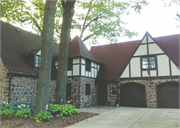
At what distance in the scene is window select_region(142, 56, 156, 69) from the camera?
14350mm

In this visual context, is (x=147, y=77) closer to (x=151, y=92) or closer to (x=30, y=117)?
(x=151, y=92)

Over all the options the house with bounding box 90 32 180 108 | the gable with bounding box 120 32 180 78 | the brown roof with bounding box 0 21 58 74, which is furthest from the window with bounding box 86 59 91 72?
the brown roof with bounding box 0 21 58 74

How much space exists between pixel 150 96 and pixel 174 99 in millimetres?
1786

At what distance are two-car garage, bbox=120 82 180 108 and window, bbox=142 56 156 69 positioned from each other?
1650 mm

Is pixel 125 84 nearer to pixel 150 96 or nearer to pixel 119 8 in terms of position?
pixel 150 96

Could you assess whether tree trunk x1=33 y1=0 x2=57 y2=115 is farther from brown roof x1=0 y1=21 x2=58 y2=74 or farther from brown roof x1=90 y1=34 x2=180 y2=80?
brown roof x1=90 y1=34 x2=180 y2=80

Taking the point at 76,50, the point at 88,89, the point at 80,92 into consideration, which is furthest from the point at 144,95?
the point at 76,50

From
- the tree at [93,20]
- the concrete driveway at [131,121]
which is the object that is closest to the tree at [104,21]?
the tree at [93,20]

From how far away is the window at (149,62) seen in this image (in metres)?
14.4

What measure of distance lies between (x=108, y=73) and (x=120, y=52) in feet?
10.1

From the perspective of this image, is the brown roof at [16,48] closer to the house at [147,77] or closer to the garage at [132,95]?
the house at [147,77]

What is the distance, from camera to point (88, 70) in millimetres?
15555

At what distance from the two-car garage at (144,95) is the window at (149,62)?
1.65 m

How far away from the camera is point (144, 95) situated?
14.5 m
